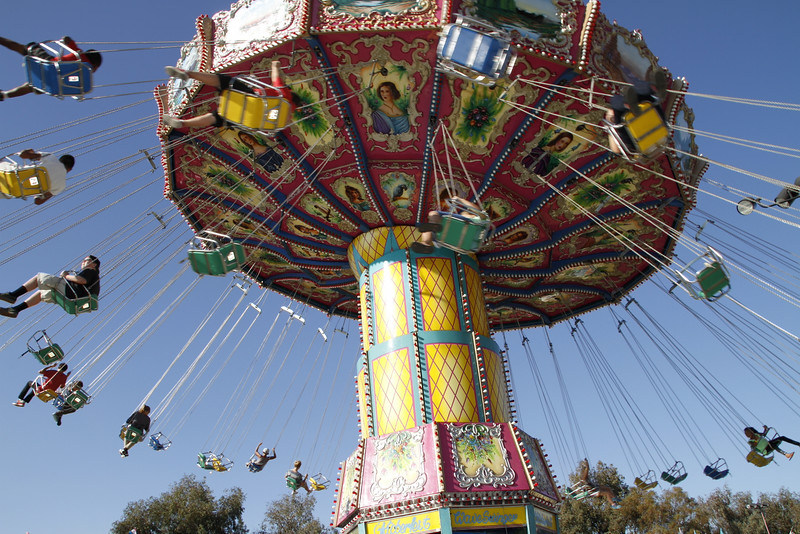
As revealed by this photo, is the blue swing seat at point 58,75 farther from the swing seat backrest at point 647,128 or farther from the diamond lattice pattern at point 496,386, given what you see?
the diamond lattice pattern at point 496,386

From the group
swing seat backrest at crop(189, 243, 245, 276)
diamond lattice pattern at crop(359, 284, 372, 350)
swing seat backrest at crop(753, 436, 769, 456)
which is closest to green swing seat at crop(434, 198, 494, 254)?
swing seat backrest at crop(189, 243, 245, 276)

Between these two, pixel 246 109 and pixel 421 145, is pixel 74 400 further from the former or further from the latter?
pixel 421 145

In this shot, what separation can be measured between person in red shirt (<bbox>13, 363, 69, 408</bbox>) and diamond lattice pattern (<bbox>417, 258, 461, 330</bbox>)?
20.2 ft

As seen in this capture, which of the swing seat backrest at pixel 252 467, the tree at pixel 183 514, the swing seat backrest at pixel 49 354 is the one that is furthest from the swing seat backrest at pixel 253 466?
the tree at pixel 183 514

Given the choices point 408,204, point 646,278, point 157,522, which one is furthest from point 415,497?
point 157,522

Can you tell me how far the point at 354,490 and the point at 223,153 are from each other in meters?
6.38

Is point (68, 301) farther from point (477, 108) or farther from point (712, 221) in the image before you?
point (712, 221)

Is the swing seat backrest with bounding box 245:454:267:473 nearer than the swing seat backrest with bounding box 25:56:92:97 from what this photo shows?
Answer: No

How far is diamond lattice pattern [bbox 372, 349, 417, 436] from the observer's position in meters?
10.7

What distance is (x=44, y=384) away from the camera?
408 inches

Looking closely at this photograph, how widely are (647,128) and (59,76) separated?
23.6ft

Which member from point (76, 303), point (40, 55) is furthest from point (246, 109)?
point (76, 303)

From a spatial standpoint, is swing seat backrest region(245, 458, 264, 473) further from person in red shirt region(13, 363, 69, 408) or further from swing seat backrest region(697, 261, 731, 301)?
swing seat backrest region(697, 261, 731, 301)

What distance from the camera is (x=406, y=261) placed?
39.9 feet
